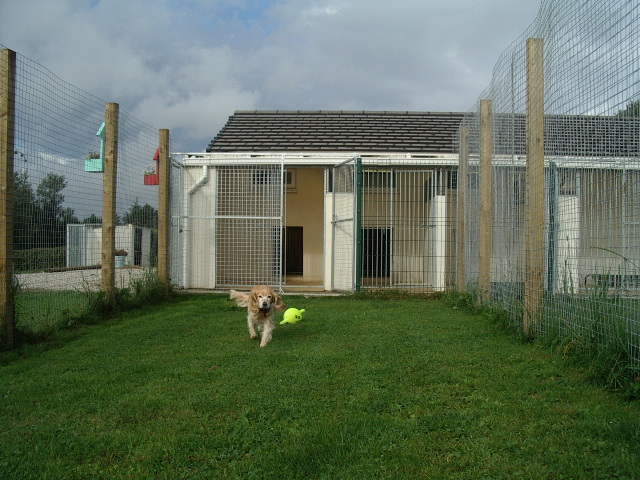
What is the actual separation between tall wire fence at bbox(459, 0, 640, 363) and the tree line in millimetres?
5683

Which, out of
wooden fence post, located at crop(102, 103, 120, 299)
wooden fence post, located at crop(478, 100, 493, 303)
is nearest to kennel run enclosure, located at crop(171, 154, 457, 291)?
wooden fence post, located at crop(102, 103, 120, 299)

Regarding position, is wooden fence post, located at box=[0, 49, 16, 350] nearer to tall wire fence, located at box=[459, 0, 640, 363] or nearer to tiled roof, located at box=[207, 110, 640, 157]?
tall wire fence, located at box=[459, 0, 640, 363]

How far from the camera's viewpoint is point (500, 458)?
107 inches

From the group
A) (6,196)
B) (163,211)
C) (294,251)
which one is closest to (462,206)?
(163,211)

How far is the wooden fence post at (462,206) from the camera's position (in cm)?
893

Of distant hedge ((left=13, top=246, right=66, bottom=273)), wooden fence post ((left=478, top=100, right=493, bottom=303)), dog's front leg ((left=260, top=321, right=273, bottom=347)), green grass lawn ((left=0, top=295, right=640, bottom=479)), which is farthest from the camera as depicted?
wooden fence post ((left=478, top=100, right=493, bottom=303))

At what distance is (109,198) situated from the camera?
783cm

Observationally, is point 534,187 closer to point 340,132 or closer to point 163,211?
point 163,211

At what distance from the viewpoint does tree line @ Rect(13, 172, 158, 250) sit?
5.62m

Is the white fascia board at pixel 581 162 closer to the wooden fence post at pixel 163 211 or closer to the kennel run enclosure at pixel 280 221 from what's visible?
the kennel run enclosure at pixel 280 221

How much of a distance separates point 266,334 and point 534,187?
3.41 metres

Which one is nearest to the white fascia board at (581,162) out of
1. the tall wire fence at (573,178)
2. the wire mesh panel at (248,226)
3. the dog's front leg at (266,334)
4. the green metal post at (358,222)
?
the tall wire fence at (573,178)

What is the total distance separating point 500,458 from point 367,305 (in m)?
6.12

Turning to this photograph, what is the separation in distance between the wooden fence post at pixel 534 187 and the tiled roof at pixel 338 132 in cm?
800
